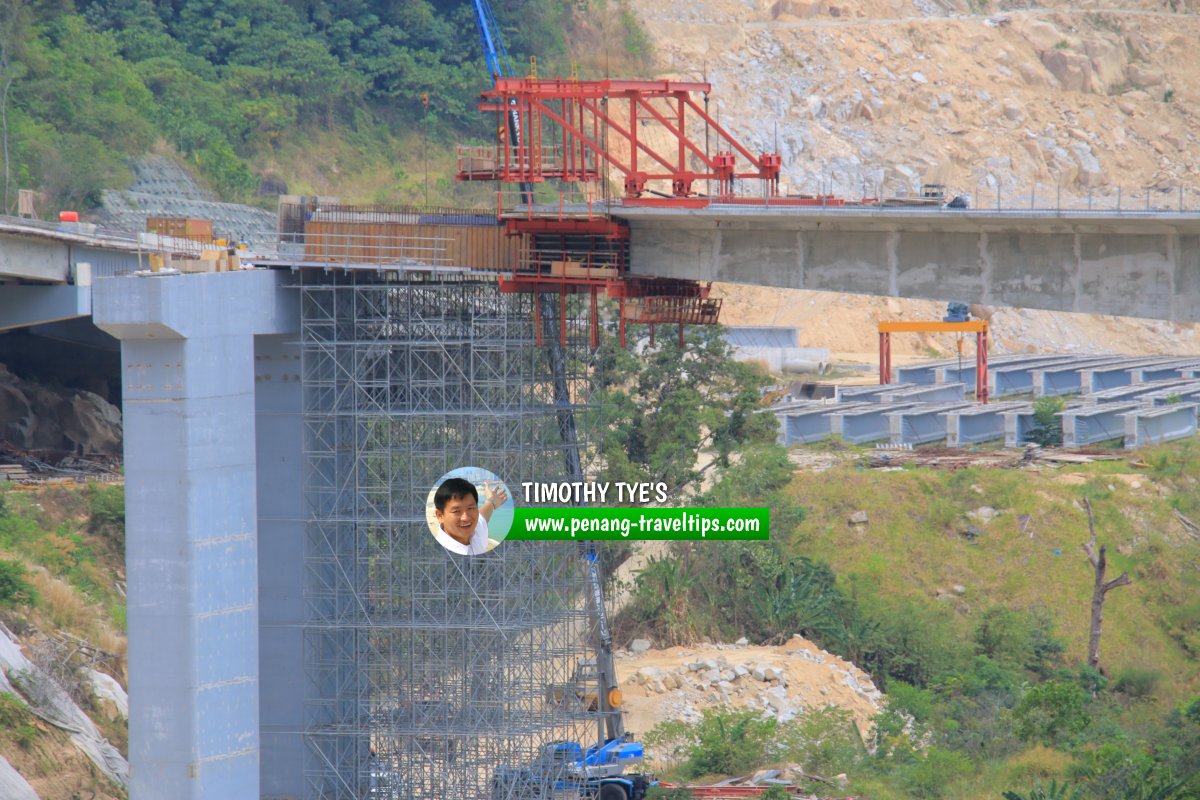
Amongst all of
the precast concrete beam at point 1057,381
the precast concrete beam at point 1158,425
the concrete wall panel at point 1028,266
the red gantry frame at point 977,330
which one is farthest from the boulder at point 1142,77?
the concrete wall panel at point 1028,266

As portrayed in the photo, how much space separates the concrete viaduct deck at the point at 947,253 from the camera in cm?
2927

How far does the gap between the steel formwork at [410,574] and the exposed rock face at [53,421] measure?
61.6ft

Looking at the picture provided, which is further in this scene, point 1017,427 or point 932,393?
point 932,393

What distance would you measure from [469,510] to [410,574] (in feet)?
5.55

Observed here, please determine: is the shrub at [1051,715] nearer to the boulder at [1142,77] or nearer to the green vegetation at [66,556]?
the green vegetation at [66,556]

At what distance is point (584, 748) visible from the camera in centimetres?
3338

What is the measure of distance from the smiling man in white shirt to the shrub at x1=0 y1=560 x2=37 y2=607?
9.18 metres

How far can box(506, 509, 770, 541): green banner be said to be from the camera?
3123 cm

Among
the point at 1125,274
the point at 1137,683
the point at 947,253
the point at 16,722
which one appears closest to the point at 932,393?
the point at 1137,683

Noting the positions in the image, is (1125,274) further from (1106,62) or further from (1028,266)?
(1106,62)

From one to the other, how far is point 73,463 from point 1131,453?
3244 centimetres

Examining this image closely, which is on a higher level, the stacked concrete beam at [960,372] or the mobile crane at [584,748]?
Result: the stacked concrete beam at [960,372]

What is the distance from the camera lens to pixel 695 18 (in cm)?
9769

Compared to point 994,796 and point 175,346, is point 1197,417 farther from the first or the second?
point 175,346
